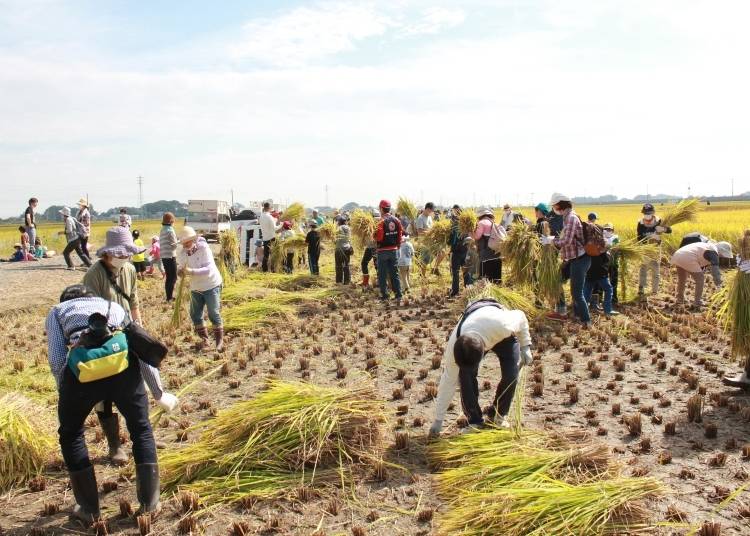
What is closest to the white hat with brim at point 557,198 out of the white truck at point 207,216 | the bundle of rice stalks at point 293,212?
the bundle of rice stalks at point 293,212

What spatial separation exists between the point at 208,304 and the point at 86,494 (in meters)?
3.80

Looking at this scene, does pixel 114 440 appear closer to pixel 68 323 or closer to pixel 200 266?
pixel 68 323

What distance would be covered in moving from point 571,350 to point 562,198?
6.65ft

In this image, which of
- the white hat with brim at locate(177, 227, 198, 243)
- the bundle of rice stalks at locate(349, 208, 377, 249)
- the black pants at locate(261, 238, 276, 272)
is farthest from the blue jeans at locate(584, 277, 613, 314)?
the black pants at locate(261, 238, 276, 272)

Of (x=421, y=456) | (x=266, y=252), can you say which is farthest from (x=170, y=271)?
(x=421, y=456)

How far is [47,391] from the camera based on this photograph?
19.5 ft

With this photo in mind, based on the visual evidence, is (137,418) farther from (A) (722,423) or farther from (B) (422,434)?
(A) (722,423)

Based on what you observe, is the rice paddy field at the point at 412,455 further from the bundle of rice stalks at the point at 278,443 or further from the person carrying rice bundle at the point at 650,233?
the person carrying rice bundle at the point at 650,233

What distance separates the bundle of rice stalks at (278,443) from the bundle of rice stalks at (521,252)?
4.67 meters

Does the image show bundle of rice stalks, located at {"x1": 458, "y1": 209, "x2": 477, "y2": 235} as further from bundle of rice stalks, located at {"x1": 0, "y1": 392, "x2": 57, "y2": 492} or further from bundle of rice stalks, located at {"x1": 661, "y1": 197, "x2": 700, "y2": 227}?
bundle of rice stalks, located at {"x1": 0, "y1": 392, "x2": 57, "y2": 492}

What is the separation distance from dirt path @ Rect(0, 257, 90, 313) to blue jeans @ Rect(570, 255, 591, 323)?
8.83 metres

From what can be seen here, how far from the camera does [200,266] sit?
22.8 feet

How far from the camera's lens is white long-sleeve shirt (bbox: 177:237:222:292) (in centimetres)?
689

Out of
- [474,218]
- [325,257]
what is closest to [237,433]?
[474,218]
